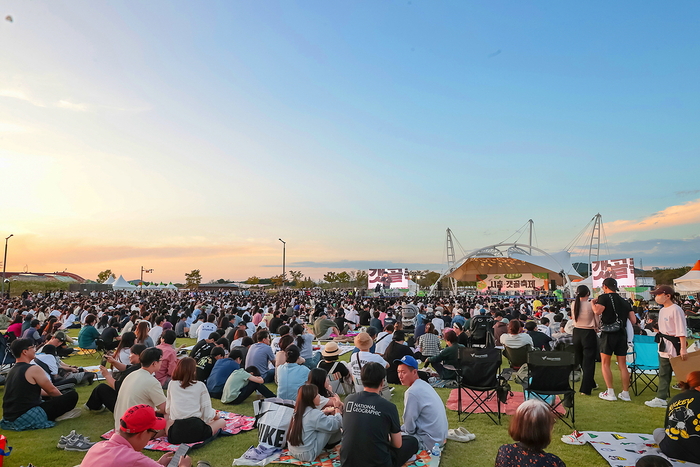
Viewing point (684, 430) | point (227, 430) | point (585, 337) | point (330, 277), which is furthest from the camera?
point (330, 277)

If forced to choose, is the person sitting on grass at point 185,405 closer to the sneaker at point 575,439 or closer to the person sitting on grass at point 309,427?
the person sitting on grass at point 309,427

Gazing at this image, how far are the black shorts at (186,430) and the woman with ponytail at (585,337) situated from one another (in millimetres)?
6128

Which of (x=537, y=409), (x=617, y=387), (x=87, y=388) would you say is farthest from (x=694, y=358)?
(x=87, y=388)

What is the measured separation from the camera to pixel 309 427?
4.79m

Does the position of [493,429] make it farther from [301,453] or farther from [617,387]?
[617,387]

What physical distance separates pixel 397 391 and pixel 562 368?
3430 millimetres

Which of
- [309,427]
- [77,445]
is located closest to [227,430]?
[309,427]

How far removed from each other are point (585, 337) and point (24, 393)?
8538 millimetres

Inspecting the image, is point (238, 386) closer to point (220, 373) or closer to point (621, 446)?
point (220, 373)

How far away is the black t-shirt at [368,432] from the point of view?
3627 mm

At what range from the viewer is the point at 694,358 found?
207 inches

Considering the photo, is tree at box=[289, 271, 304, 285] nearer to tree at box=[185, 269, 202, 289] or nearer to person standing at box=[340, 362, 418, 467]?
tree at box=[185, 269, 202, 289]

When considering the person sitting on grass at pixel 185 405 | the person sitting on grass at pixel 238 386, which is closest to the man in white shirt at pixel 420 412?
the person sitting on grass at pixel 185 405

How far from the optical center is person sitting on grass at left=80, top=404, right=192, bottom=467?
2922mm
